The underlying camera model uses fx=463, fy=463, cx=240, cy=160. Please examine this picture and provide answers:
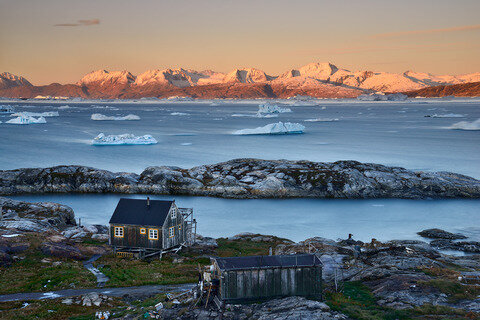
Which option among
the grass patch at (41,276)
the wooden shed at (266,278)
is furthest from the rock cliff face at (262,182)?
the wooden shed at (266,278)

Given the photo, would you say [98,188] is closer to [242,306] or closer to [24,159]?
[24,159]

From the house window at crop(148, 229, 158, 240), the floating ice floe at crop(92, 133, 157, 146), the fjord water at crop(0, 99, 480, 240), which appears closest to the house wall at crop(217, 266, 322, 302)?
the house window at crop(148, 229, 158, 240)

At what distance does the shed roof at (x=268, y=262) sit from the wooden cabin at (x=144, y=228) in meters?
13.7

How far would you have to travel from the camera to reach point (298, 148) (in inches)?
4350

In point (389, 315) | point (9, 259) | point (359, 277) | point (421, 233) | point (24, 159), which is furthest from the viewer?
point (24, 159)

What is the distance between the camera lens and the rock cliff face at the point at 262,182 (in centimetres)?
6253

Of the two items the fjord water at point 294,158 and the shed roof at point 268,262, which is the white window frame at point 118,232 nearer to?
the fjord water at point 294,158

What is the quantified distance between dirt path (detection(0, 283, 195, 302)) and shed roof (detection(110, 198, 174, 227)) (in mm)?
8954

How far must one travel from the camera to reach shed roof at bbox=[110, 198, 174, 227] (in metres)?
35.2

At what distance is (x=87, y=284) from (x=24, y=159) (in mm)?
76259

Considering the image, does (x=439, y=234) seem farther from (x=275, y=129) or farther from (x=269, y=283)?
(x=275, y=129)

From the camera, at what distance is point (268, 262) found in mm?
22156

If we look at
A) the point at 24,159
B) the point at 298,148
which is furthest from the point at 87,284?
the point at 298,148

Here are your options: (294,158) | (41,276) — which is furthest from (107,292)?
(294,158)
